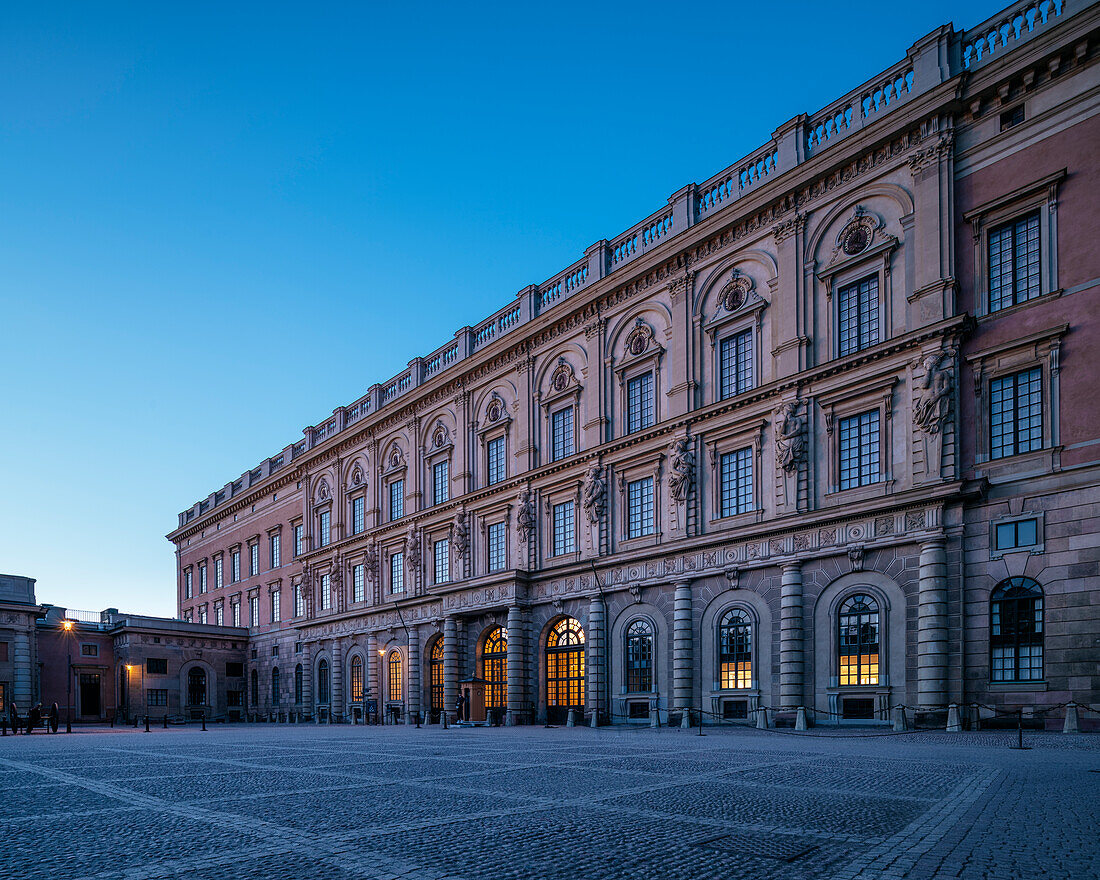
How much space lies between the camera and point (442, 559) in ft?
155

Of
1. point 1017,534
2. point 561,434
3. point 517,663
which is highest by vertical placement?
point 561,434

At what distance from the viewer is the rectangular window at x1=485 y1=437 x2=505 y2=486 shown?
4378 centimetres

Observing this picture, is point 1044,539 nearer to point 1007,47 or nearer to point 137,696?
point 1007,47

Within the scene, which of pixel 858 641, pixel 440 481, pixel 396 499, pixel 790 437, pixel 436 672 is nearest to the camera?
pixel 858 641

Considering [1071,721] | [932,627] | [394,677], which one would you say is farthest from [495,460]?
[1071,721]

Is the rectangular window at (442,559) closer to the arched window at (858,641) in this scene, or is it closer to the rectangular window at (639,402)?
the rectangular window at (639,402)

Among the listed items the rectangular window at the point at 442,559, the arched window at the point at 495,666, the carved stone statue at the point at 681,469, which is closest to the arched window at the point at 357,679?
the rectangular window at the point at 442,559

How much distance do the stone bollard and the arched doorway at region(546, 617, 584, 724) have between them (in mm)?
19465

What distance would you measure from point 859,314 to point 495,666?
2397cm

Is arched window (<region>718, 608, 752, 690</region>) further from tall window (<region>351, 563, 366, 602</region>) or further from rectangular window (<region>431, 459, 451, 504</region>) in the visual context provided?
tall window (<region>351, 563, 366, 602</region>)

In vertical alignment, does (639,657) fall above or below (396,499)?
below

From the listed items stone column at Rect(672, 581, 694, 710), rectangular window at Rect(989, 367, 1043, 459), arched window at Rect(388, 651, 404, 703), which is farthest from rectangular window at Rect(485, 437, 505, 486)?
rectangular window at Rect(989, 367, 1043, 459)

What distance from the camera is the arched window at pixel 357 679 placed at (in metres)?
52.7

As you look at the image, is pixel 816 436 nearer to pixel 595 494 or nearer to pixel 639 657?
pixel 595 494
